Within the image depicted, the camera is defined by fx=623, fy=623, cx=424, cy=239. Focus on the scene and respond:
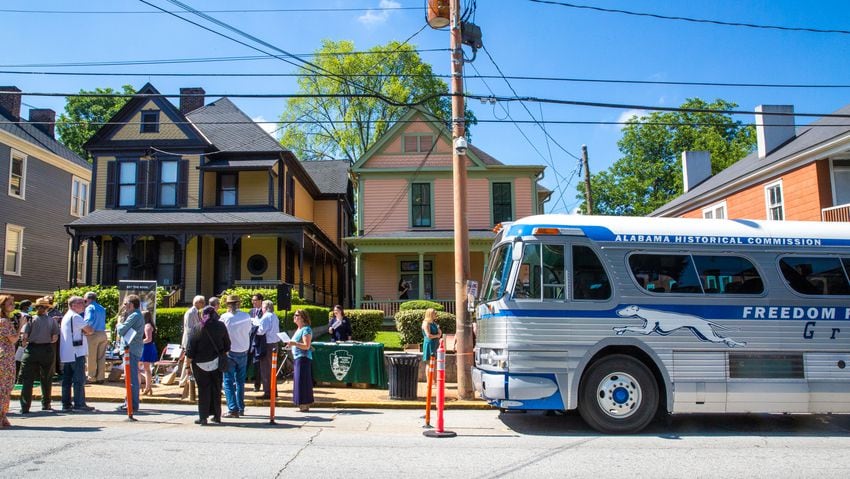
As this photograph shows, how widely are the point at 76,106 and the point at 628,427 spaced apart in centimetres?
4931

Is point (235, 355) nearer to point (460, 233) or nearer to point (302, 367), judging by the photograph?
point (302, 367)

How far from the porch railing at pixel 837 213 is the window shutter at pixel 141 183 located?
83.4ft

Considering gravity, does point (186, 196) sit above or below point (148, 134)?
below

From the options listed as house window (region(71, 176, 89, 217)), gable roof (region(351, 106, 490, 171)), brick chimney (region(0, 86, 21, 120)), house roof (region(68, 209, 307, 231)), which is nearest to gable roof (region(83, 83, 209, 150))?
house roof (region(68, 209, 307, 231))

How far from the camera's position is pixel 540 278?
348 inches

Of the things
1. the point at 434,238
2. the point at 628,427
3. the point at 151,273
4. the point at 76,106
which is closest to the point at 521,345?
the point at 628,427

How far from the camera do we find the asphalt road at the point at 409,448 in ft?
20.9

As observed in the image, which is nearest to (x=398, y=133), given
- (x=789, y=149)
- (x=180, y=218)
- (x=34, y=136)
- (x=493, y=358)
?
(x=180, y=218)

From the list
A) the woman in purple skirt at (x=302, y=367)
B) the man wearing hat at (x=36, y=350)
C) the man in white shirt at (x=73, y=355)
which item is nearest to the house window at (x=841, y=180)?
the woman in purple skirt at (x=302, y=367)

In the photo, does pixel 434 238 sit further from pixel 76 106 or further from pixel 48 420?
pixel 76 106

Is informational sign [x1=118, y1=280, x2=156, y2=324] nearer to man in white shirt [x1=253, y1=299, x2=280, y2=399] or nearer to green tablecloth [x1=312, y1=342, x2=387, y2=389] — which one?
green tablecloth [x1=312, y1=342, x2=387, y2=389]

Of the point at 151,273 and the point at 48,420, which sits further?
the point at 151,273

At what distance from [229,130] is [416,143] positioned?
8369 millimetres

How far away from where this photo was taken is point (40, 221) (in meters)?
29.0
